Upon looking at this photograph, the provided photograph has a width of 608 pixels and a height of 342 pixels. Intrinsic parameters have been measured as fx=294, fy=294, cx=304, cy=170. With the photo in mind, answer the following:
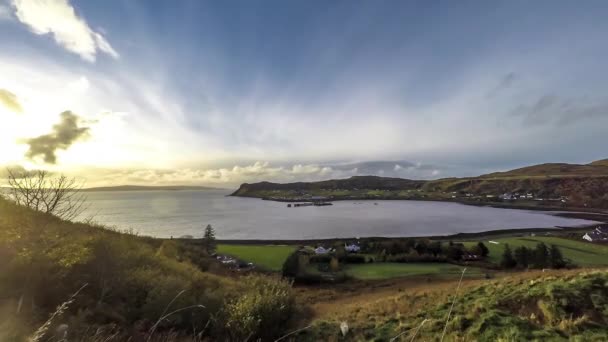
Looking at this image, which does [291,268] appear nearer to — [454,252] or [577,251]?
[454,252]

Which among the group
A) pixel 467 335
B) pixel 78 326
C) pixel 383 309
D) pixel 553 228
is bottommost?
pixel 553 228

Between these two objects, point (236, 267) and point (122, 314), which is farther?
point (236, 267)

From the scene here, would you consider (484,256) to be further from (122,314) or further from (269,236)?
(122,314)

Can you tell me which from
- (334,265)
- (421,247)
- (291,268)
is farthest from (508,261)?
(291,268)

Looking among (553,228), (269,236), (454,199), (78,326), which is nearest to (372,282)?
(78,326)

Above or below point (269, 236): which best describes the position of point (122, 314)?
above

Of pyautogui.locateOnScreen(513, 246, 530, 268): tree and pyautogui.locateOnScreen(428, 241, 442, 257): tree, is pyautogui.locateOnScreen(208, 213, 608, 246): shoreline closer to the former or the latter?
pyautogui.locateOnScreen(428, 241, 442, 257): tree
